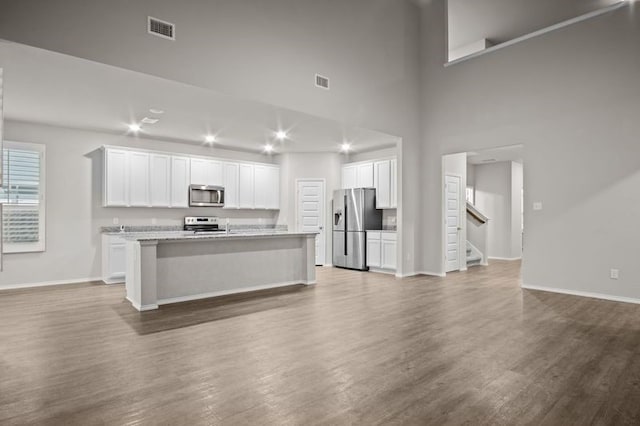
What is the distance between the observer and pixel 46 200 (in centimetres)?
641

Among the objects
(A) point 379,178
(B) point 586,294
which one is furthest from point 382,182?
(B) point 586,294

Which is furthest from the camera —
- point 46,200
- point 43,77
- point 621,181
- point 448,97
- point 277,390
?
point 448,97

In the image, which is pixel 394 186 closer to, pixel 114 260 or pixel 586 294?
pixel 586 294

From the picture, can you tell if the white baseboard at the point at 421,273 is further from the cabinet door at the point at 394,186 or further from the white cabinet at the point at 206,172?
the white cabinet at the point at 206,172

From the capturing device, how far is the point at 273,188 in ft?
29.3

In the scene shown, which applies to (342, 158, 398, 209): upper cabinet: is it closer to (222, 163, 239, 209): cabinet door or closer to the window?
(222, 163, 239, 209): cabinet door

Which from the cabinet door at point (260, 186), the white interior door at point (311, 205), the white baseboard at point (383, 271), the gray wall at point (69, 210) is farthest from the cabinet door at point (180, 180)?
the white baseboard at point (383, 271)

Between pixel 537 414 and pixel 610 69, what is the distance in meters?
5.23

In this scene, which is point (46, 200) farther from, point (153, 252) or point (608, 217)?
point (608, 217)

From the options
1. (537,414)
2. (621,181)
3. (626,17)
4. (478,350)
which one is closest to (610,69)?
(626,17)

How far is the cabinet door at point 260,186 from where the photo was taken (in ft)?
28.3

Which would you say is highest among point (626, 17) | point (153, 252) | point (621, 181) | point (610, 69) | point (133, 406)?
point (626, 17)

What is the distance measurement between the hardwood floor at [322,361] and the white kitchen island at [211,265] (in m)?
0.34

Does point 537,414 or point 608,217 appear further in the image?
point 608,217
